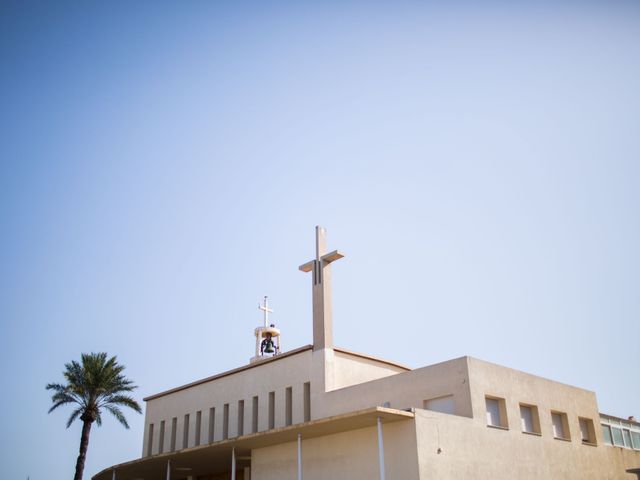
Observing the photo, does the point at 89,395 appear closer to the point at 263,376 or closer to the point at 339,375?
the point at 263,376

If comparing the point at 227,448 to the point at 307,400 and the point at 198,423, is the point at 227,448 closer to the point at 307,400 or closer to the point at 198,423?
the point at 307,400

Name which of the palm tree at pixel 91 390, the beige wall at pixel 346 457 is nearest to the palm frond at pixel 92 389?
the palm tree at pixel 91 390

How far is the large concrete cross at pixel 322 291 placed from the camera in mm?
30344

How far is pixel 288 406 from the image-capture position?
31.1 meters

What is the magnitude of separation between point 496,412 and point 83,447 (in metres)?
28.5

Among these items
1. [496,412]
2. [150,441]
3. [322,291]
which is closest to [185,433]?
[150,441]

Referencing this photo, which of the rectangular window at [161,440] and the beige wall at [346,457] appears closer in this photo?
the beige wall at [346,457]

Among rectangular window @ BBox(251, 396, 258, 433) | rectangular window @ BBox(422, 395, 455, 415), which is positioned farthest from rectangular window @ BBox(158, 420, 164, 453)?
rectangular window @ BBox(422, 395, 455, 415)

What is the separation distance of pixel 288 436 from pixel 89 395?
23.4 m

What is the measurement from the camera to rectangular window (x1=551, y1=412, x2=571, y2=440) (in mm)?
28750

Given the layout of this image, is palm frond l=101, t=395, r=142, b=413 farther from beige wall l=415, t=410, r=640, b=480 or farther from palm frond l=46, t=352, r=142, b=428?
beige wall l=415, t=410, r=640, b=480

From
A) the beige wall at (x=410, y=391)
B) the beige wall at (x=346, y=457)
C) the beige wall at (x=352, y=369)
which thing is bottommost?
the beige wall at (x=346, y=457)

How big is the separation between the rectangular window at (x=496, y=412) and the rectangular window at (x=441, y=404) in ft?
4.87

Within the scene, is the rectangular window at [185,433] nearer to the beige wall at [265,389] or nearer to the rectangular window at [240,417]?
the beige wall at [265,389]
